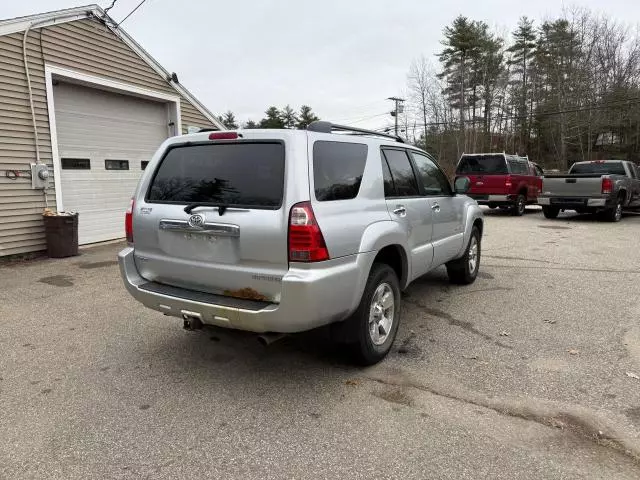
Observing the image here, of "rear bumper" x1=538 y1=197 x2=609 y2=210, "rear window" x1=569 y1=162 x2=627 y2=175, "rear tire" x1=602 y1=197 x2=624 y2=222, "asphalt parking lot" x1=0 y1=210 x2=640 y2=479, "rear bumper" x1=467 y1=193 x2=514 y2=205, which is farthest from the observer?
"rear bumper" x1=467 y1=193 x2=514 y2=205

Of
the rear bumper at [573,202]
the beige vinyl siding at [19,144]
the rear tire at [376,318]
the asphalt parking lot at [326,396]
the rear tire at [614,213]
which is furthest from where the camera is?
the rear tire at [614,213]

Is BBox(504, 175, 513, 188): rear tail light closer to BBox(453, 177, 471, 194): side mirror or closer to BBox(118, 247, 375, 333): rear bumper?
BBox(453, 177, 471, 194): side mirror

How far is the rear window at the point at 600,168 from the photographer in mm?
14090

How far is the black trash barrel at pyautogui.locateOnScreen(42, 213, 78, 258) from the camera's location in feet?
27.1

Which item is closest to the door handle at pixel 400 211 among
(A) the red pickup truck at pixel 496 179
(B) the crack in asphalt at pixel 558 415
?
(B) the crack in asphalt at pixel 558 415

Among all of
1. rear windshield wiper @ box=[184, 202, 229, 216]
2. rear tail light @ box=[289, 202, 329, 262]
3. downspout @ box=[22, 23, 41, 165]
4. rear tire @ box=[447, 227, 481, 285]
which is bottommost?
rear tire @ box=[447, 227, 481, 285]

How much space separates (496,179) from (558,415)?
Result: 12832 millimetres

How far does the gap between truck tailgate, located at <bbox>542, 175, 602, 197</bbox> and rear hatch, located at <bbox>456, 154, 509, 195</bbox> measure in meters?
1.25

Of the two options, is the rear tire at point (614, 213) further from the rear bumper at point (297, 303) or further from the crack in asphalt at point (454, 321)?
the rear bumper at point (297, 303)

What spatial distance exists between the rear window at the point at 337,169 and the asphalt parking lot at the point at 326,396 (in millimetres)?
1378

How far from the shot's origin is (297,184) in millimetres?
2973

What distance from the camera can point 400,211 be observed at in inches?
156

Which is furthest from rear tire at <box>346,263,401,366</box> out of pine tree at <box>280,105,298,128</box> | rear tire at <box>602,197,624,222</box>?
pine tree at <box>280,105,298,128</box>

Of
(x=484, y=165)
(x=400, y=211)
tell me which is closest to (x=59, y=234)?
(x=400, y=211)
